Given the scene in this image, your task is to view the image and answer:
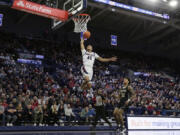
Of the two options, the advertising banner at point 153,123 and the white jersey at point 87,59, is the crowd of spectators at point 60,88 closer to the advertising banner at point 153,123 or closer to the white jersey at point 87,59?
the advertising banner at point 153,123

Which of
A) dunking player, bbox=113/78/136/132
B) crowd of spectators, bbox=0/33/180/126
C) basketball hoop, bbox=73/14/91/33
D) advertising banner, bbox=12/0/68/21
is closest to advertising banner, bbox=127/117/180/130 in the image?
dunking player, bbox=113/78/136/132

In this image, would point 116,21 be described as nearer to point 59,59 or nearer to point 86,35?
point 59,59

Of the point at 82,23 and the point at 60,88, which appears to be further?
the point at 60,88

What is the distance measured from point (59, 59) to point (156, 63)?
1404 centimetres

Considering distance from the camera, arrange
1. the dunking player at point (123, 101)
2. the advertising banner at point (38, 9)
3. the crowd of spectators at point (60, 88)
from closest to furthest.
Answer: the dunking player at point (123, 101) → the crowd of spectators at point (60, 88) → the advertising banner at point (38, 9)

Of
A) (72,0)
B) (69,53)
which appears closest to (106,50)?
(69,53)

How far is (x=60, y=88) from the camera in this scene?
1548 cm

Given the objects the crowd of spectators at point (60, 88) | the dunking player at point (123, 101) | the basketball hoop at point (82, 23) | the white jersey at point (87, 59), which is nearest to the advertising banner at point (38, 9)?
the basketball hoop at point (82, 23)

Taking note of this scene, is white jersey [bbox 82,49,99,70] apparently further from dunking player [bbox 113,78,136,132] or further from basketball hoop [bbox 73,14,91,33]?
basketball hoop [bbox 73,14,91,33]

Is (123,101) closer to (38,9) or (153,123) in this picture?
(153,123)

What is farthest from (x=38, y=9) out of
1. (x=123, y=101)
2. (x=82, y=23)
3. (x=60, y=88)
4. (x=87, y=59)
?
(x=123, y=101)

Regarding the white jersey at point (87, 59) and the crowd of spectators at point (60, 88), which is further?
the crowd of spectators at point (60, 88)

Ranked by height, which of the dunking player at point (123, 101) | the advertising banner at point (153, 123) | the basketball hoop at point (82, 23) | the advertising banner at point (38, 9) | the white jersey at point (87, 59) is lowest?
the advertising banner at point (153, 123)

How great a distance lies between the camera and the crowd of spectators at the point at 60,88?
442 inches
